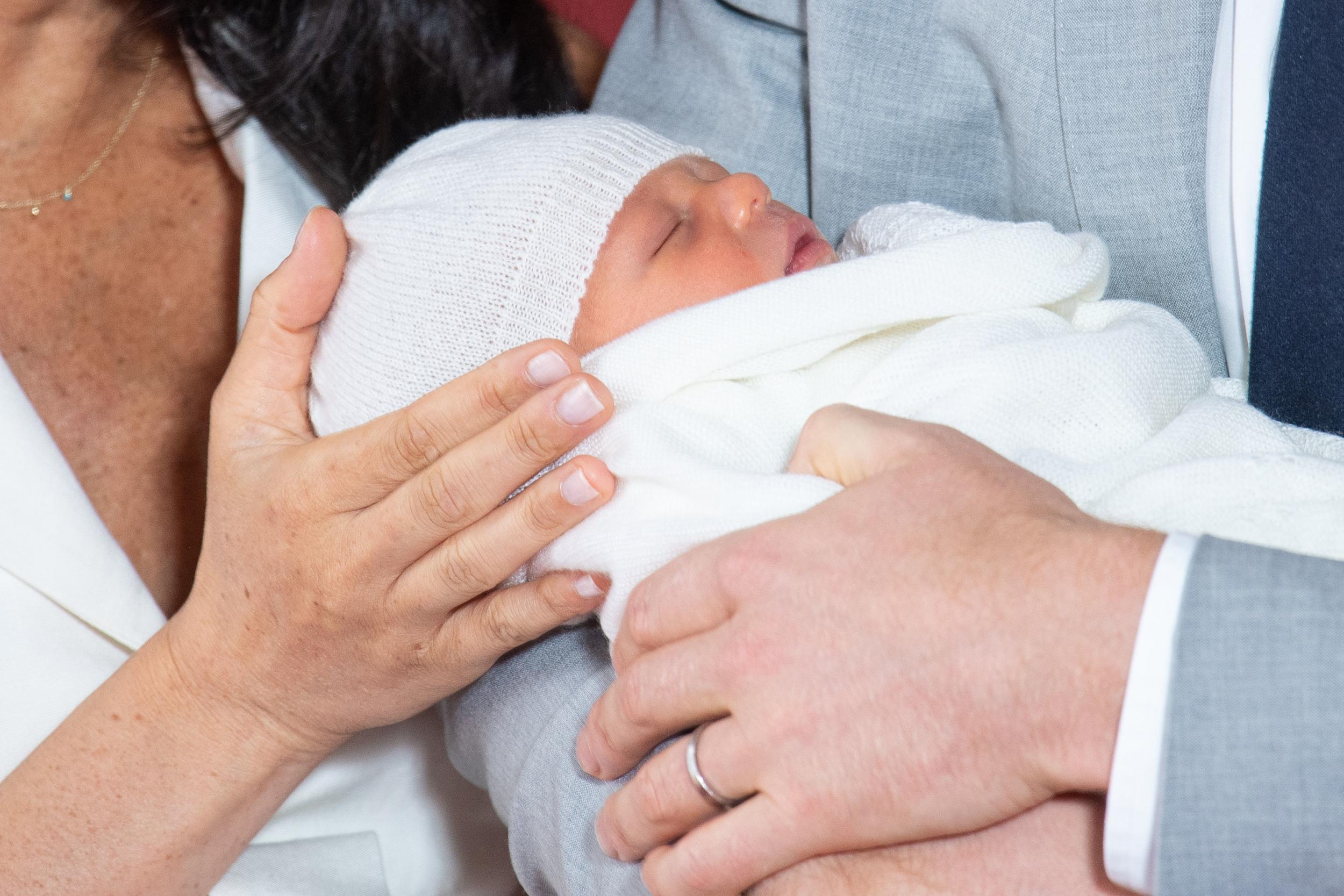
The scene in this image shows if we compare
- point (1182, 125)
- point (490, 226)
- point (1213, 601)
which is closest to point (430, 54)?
point (490, 226)

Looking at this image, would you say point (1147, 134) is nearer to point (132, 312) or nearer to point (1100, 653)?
point (1100, 653)

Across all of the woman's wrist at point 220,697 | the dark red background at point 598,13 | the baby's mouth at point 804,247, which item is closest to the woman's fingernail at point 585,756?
the woman's wrist at point 220,697

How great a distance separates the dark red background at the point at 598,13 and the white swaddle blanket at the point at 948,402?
128 cm

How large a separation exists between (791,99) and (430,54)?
0.60m

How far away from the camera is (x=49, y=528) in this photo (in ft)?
4.23

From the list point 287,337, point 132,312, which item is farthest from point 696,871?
point 132,312

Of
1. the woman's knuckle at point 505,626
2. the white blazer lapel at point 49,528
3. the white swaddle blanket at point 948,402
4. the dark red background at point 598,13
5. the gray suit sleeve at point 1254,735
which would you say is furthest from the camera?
the dark red background at point 598,13

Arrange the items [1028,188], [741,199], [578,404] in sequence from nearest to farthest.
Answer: [578,404] < [741,199] < [1028,188]

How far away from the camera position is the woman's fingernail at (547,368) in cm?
89

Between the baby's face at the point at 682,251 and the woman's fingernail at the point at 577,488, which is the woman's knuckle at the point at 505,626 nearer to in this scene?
the woman's fingernail at the point at 577,488

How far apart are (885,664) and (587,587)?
30 centimetres

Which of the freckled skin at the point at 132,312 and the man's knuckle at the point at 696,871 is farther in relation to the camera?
the freckled skin at the point at 132,312

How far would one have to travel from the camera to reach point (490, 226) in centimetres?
107

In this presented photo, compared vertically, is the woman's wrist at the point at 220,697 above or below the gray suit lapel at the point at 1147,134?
below
